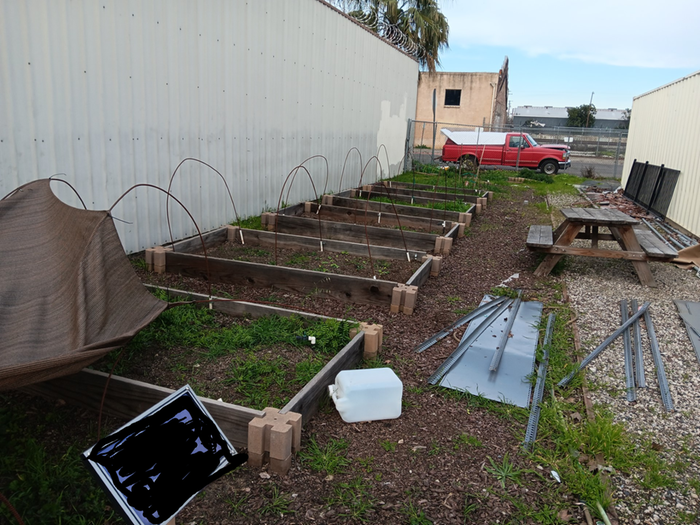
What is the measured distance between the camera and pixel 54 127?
14.6 feet

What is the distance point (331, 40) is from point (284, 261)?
5.54m

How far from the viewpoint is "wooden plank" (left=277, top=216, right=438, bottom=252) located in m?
6.52

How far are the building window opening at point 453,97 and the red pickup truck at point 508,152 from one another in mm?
14783

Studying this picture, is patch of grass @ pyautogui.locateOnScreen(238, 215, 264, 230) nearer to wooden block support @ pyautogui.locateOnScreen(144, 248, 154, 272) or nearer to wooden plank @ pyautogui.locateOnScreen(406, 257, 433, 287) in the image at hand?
wooden block support @ pyautogui.locateOnScreen(144, 248, 154, 272)

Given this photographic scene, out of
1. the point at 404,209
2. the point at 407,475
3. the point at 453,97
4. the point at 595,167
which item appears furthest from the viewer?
the point at 453,97

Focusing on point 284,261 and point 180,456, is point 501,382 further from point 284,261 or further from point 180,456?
point 284,261

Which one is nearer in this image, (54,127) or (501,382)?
(501,382)

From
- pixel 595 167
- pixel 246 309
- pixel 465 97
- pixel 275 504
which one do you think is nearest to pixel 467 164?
pixel 595 167

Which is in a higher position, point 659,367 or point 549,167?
point 549,167

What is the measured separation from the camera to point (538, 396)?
129 inches

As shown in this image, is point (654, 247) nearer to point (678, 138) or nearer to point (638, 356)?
point (638, 356)

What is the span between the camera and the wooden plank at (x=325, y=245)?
5.99 meters

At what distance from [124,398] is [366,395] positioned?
129 cm

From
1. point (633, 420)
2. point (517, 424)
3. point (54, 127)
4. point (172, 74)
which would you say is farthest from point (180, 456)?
point (172, 74)
